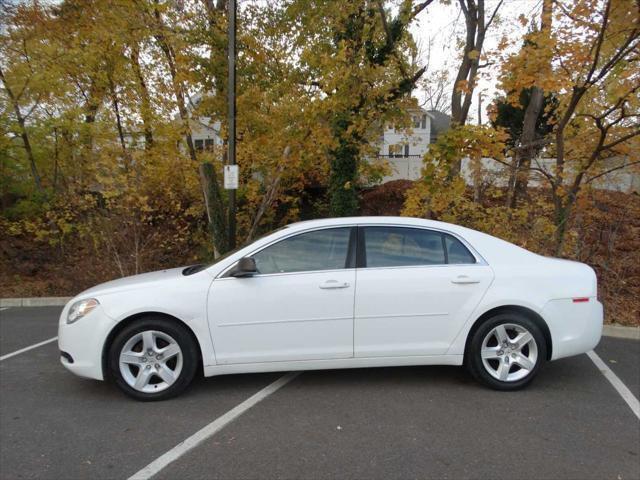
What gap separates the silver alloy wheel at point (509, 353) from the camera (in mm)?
3982

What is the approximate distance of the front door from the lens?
3842 mm

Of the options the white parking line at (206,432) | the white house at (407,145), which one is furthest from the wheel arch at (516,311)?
the white house at (407,145)

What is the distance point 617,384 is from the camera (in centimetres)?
425

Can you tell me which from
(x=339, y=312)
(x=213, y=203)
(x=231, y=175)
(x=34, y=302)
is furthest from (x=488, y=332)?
(x=34, y=302)

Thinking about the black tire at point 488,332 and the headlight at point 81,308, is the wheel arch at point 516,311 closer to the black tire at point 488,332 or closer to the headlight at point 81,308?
the black tire at point 488,332

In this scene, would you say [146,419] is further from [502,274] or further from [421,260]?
[502,274]

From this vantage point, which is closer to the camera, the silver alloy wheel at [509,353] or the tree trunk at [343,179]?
the silver alloy wheel at [509,353]

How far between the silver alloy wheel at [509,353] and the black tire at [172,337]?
253 cm

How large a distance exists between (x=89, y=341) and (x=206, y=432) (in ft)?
4.29

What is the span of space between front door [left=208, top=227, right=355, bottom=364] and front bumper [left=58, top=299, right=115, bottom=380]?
2.93ft

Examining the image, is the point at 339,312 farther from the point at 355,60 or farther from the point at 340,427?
the point at 355,60

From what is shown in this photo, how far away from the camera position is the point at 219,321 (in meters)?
3.83

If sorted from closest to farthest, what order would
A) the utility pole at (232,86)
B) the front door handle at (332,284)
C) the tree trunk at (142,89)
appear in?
the front door handle at (332,284), the utility pole at (232,86), the tree trunk at (142,89)

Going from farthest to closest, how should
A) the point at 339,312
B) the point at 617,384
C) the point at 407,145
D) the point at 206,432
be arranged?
1. the point at 407,145
2. the point at 617,384
3. the point at 339,312
4. the point at 206,432
